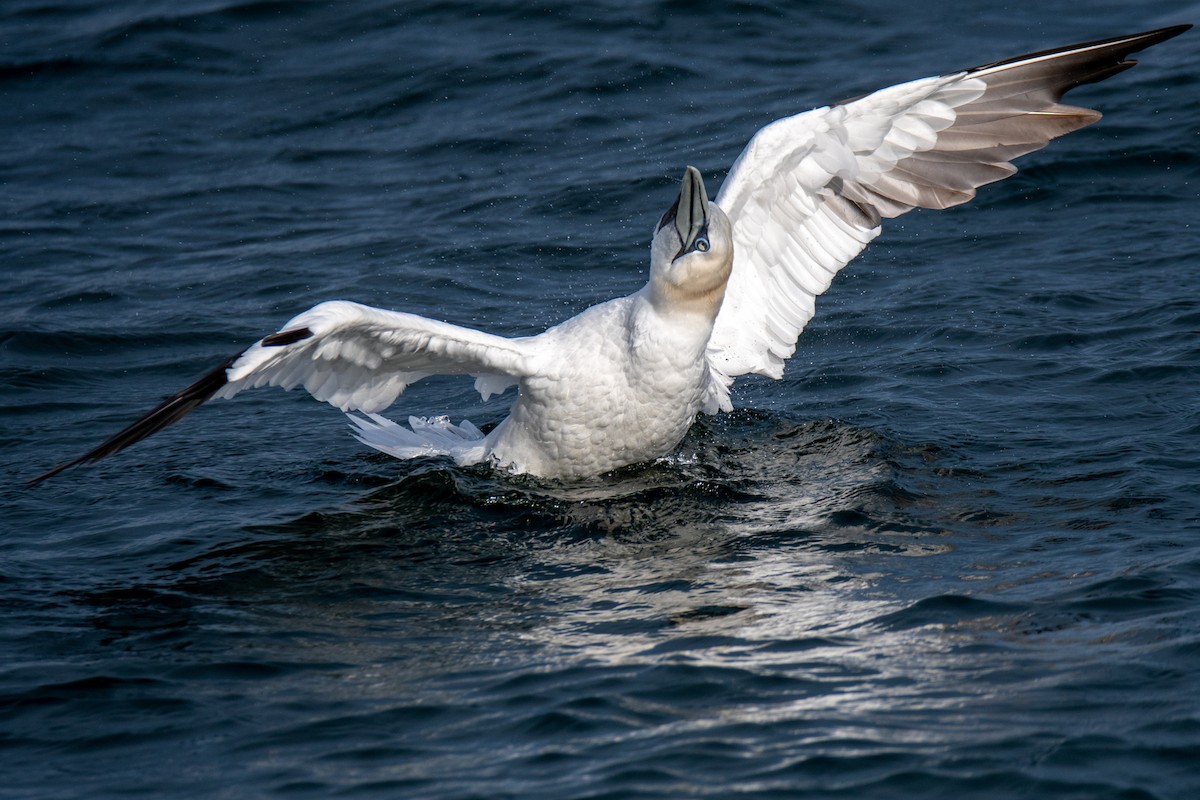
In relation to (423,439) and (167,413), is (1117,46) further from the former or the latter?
(167,413)

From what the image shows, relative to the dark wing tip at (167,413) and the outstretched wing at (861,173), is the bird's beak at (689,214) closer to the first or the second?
the outstretched wing at (861,173)

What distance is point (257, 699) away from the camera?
510cm

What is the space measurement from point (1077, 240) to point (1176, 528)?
4.31 m

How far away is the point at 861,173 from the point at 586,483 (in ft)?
7.04

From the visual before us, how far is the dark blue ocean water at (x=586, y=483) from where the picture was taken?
15.4 feet

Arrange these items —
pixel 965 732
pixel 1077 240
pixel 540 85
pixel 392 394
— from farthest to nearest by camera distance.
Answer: pixel 540 85, pixel 1077 240, pixel 392 394, pixel 965 732

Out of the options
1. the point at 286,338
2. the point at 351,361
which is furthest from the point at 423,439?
the point at 286,338

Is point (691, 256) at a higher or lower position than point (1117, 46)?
lower

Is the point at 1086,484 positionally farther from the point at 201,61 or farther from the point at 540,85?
the point at 201,61

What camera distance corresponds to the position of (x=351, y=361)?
268 inches

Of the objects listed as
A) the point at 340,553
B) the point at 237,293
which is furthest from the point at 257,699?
the point at 237,293

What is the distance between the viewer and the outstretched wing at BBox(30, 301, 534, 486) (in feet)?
19.7

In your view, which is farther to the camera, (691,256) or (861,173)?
(861,173)

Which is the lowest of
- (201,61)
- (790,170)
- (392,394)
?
(392,394)
